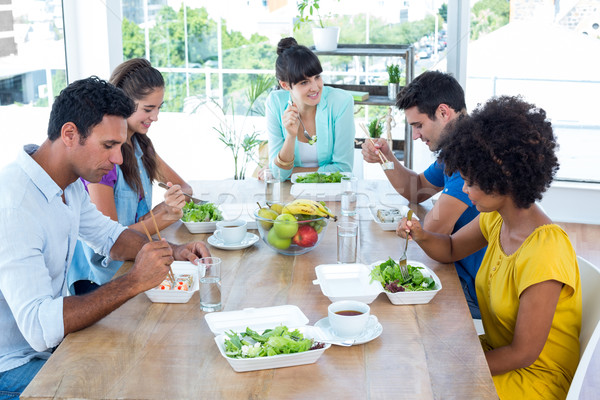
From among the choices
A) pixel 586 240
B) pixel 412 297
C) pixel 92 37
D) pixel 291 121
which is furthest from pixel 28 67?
pixel 586 240

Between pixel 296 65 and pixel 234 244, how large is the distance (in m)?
1.24

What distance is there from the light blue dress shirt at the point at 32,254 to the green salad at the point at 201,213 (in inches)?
16.2

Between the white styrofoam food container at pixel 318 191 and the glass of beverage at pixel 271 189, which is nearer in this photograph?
the glass of beverage at pixel 271 189

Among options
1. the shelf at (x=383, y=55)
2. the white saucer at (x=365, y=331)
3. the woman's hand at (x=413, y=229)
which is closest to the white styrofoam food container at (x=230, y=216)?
the woman's hand at (x=413, y=229)

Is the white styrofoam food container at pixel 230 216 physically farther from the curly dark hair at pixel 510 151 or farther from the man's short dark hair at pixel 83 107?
the curly dark hair at pixel 510 151

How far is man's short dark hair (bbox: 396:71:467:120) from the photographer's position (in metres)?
2.26

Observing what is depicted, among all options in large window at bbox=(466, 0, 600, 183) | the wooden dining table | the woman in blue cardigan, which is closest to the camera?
the wooden dining table

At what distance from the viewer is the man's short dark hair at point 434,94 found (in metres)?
2.26

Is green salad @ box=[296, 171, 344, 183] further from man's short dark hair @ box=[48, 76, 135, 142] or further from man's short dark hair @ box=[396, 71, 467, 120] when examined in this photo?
man's short dark hair @ box=[48, 76, 135, 142]

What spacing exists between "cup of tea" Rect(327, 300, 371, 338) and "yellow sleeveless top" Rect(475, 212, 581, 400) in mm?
414

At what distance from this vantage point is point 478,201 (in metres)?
1.64

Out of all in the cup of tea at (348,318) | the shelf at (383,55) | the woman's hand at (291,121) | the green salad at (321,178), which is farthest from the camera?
the shelf at (383,55)

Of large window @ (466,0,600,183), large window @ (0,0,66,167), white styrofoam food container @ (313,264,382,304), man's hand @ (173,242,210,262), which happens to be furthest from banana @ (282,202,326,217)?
large window @ (466,0,600,183)

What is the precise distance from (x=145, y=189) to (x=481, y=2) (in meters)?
2.76
